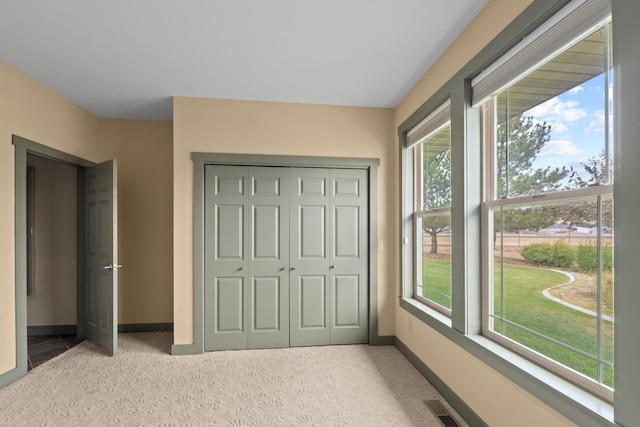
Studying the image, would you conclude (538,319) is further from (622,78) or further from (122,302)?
(122,302)

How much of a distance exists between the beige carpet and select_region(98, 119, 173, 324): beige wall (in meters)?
0.77

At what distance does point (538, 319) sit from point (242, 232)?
2877mm

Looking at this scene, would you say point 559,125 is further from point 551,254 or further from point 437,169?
point 437,169

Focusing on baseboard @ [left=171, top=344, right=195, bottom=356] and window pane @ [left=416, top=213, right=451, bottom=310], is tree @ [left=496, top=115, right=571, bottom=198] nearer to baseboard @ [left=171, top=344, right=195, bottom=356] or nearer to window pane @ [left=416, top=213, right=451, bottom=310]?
window pane @ [left=416, top=213, right=451, bottom=310]

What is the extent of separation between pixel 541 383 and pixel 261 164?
123 inches

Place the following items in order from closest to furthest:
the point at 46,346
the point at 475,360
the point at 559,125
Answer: the point at 559,125, the point at 475,360, the point at 46,346

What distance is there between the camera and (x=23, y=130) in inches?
124

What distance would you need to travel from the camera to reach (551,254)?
74.4 inches

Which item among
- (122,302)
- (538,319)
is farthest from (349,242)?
(122,302)

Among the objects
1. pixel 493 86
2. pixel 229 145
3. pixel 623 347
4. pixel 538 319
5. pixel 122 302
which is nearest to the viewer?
pixel 623 347

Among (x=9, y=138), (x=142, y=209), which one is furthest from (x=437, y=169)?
(x=9, y=138)

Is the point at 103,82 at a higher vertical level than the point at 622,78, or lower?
higher

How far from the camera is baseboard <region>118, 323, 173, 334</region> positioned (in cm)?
443

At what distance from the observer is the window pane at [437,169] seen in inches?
122
